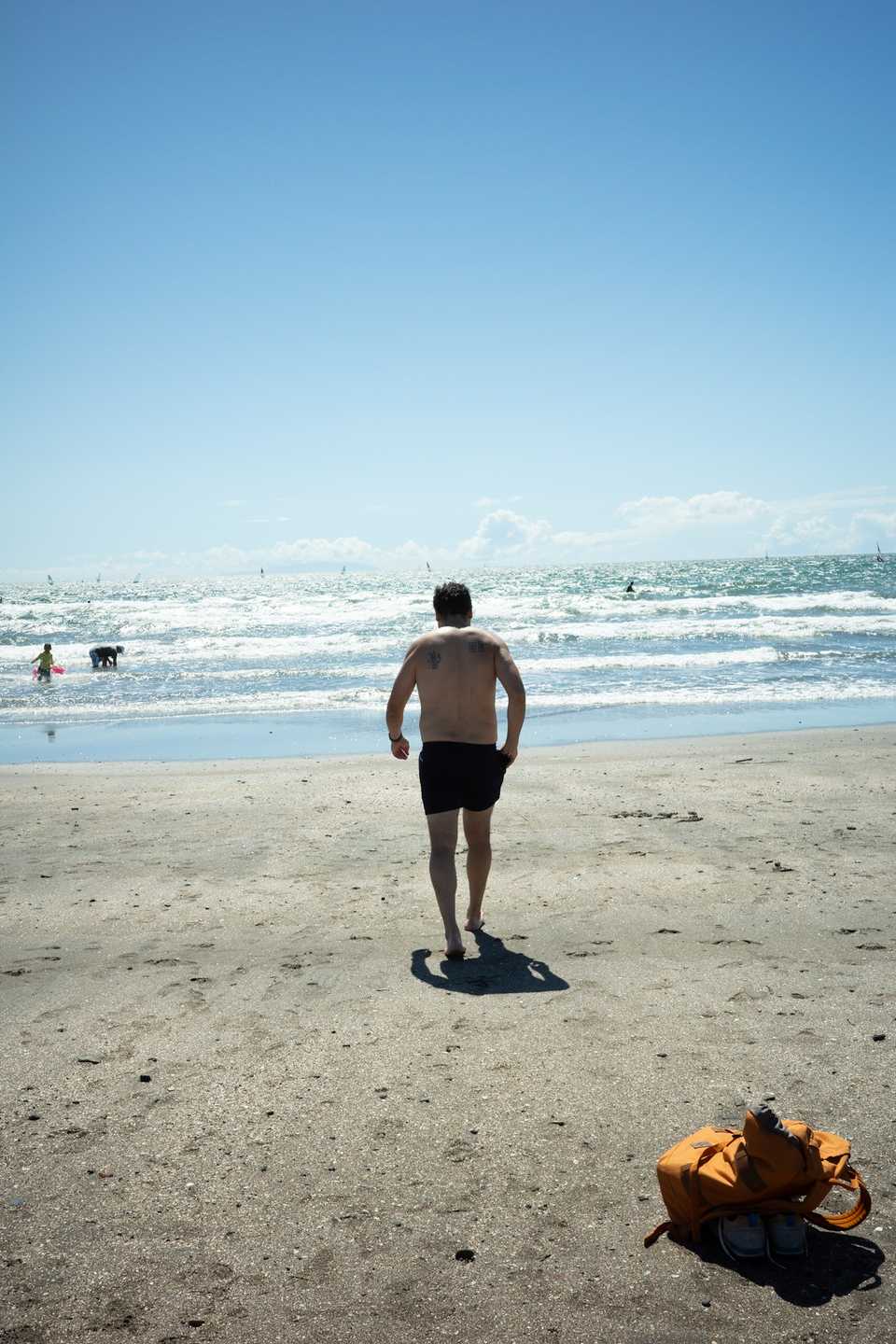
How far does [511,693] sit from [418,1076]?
1.94 m

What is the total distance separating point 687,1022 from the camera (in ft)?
12.6

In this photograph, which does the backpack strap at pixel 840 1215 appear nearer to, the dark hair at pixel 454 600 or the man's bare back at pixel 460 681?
the man's bare back at pixel 460 681

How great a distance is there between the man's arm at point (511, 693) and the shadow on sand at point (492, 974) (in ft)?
3.13

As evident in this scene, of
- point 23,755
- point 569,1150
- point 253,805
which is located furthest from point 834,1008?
point 23,755

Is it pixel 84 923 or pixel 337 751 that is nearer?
pixel 84 923

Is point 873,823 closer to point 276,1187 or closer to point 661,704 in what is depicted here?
point 276,1187

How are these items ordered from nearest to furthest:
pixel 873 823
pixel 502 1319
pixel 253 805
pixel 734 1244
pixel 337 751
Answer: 1. pixel 502 1319
2. pixel 734 1244
3. pixel 873 823
4. pixel 253 805
5. pixel 337 751

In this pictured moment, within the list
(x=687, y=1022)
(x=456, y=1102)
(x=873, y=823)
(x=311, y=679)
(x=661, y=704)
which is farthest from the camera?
A: (x=311, y=679)

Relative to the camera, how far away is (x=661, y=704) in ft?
52.9

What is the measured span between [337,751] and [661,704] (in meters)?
6.17

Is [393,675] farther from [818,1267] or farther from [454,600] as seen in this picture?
[818,1267]

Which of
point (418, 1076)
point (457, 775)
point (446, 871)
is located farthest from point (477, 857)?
point (418, 1076)

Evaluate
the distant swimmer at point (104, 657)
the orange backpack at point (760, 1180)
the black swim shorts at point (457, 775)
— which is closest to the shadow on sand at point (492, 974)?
the black swim shorts at point (457, 775)

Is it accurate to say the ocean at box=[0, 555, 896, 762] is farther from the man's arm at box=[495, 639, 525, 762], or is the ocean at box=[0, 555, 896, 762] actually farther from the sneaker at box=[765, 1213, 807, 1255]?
the sneaker at box=[765, 1213, 807, 1255]
